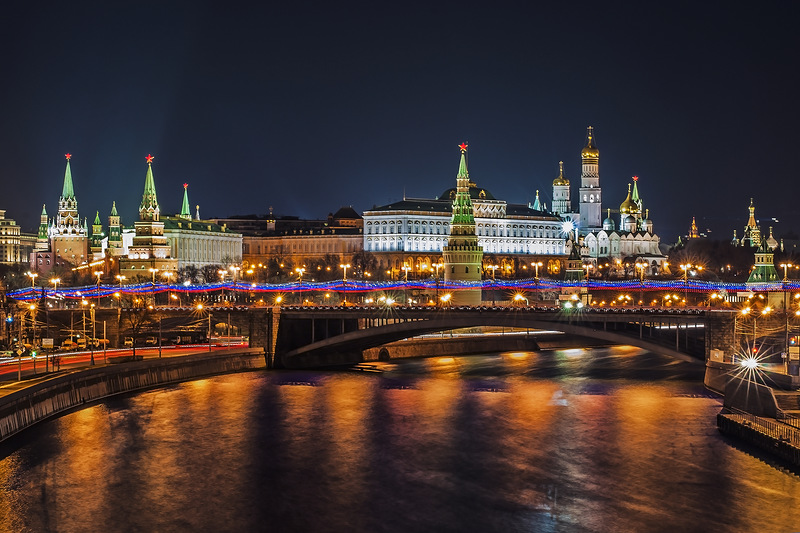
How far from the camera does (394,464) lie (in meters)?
42.9

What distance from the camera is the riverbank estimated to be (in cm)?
4603

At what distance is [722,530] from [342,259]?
165489mm

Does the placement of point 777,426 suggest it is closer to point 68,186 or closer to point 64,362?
point 64,362

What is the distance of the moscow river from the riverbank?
808mm

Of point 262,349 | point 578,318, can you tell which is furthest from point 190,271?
point 578,318

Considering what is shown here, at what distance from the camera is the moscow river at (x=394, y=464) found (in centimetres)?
3531

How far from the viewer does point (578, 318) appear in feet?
217

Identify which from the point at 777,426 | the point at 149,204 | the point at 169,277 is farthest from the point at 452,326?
the point at 149,204

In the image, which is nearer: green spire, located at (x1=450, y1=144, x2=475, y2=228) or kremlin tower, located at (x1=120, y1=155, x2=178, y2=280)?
green spire, located at (x1=450, y1=144, x2=475, y2=228)

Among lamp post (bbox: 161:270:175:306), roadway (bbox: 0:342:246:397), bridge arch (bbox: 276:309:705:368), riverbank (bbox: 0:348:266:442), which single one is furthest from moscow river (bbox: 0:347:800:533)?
lamp post (bbox: 161:270:175:306)

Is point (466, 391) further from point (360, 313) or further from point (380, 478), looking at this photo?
point (380, 478)

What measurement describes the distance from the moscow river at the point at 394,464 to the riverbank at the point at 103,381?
0.81 meters

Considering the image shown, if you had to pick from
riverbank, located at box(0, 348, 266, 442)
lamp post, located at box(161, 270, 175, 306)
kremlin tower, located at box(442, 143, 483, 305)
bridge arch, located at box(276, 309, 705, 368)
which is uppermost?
kremlin tower, located at box(442, 143, 483, 305)

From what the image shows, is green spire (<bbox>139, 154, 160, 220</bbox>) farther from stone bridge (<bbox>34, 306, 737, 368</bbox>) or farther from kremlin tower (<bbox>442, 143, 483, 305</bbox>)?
stone bridge (<bbox>34, 306, 737, 368</bbox>)
